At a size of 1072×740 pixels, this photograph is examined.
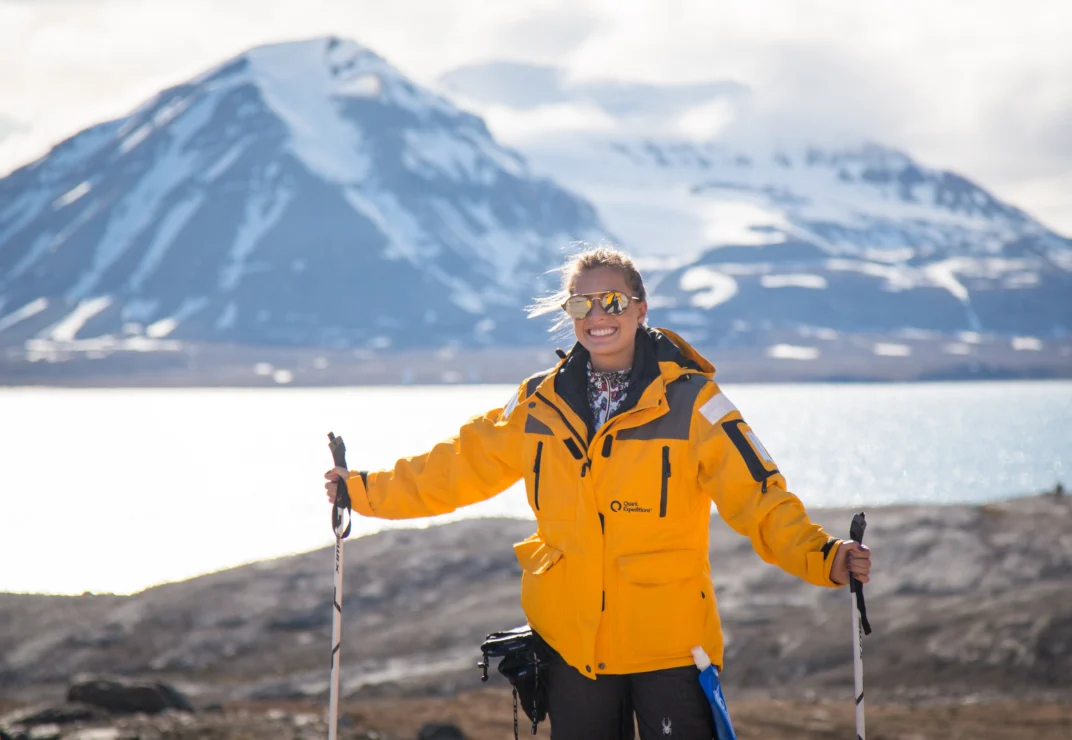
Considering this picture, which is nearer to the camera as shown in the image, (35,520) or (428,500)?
(428,500)

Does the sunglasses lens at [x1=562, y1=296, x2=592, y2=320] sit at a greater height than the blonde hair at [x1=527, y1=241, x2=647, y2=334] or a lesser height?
lesser

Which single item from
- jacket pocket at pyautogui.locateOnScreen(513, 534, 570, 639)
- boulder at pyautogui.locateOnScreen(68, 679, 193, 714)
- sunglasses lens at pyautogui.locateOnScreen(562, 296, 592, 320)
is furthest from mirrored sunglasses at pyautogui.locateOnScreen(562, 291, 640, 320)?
Answer: boulder at pyautogui.locateOnScreen(68, 679, 193, 714)

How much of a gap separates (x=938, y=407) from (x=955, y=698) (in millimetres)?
165255

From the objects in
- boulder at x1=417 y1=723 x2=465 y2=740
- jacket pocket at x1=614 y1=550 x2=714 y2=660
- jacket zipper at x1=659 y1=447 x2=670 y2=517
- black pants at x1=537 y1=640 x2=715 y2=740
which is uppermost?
jacket zipper at x1=659 y1=447 x2=670 y2=517

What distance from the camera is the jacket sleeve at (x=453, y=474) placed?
17.6ft

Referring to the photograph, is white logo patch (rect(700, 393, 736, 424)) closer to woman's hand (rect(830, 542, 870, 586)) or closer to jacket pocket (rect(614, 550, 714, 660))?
jacket pocket (rect(614, 550, 714, 660))

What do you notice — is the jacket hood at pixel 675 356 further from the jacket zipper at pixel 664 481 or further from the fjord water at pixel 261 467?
the fjord water at pixel 261 467

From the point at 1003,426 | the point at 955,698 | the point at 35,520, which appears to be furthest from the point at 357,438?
the point at 955,698

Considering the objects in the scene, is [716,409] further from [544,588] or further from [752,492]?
[544,588]

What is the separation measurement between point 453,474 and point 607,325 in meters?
1.09

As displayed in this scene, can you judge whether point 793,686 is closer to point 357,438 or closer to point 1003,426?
point 357,438

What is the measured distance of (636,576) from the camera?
4.84 metres

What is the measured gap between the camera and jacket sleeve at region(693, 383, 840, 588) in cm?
467

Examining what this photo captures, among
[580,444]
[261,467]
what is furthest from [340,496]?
[261,467]
